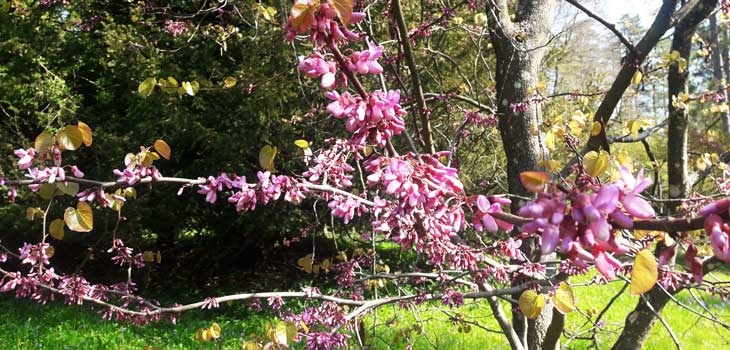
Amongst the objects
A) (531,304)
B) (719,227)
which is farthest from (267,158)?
(719,227)

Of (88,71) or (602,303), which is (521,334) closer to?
(602,303)

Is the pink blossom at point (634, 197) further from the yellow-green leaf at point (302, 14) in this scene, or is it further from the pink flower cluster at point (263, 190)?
the pink flower cluster at point (263, 190)

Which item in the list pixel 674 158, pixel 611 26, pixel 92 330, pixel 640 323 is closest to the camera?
pixel 611 26

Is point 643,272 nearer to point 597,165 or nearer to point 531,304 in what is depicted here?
point 597,165

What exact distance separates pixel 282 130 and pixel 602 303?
14.5 ft

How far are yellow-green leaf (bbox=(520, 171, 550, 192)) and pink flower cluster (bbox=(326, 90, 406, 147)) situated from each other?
26 centimetres

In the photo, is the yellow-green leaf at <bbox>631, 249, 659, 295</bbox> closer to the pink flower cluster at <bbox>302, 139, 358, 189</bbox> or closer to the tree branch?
the pink flower cluster at <bbox>302, 139, 358, 189</bbox>

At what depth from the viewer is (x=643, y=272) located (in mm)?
705

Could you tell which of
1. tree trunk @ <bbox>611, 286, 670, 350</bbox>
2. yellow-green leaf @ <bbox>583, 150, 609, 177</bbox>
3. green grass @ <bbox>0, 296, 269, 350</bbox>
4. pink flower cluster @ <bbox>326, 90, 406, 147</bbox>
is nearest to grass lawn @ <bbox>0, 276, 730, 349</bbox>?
green grass @ <bbox>0, 296, 269, 350</bbox>

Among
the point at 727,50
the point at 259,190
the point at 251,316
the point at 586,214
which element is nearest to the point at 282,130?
the point at 251,316

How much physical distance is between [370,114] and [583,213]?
35cm

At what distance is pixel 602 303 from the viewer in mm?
6762

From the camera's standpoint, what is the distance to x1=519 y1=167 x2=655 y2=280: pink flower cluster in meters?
0.56

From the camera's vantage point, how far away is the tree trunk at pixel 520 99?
2648 mm
